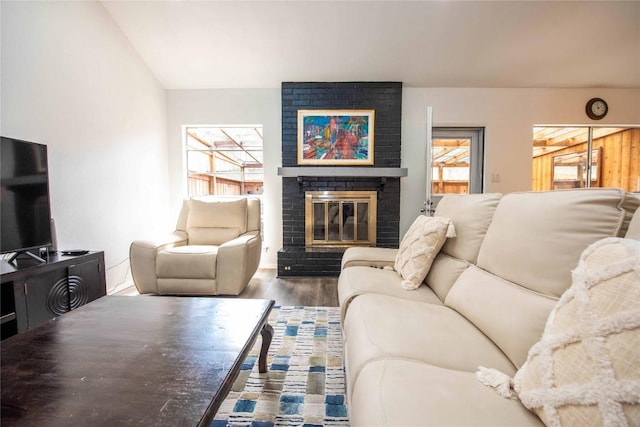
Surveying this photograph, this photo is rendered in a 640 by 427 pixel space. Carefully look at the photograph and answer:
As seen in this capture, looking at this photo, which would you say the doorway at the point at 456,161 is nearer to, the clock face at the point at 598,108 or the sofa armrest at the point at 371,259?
the clock face at the point at 598,108

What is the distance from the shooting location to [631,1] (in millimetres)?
2625

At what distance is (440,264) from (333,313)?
99 centimetres

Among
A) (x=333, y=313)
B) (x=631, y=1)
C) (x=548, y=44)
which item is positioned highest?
(x=631, y=1)

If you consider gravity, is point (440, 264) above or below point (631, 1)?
below

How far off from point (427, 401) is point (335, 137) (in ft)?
10.7

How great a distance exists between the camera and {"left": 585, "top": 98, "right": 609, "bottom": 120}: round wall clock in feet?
11.7

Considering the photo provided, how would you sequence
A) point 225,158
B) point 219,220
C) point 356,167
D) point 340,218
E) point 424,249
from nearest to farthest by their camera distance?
point 424,249 → point 219,220 → point 356,167 → point 340,218 → point 225,158

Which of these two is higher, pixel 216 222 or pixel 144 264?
pixel 216 222

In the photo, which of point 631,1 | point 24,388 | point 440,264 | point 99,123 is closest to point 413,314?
point 440,264

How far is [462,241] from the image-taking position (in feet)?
4.91

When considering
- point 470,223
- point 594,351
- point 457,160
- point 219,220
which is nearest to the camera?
point 594,351

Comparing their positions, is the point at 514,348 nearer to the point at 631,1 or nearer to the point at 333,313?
the point at 333,313

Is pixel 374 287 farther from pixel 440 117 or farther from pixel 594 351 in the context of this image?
pixel 440 117

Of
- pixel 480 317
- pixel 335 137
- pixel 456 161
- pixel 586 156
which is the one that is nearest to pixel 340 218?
pixel 335 137
